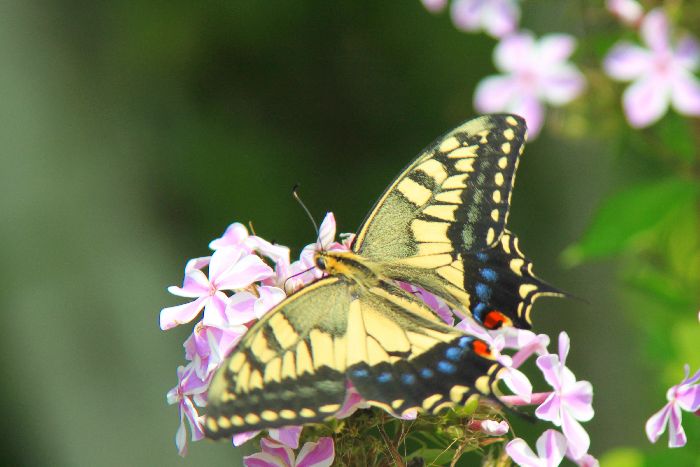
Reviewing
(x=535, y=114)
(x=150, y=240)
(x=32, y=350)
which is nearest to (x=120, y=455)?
(x=32, y=350)

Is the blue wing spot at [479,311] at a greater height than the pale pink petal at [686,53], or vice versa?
the pale pink petal at [686,53]

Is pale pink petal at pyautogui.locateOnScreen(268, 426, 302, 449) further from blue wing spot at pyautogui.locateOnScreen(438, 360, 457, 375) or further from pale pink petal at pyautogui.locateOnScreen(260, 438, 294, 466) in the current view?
blue wing spot at pyautogui.locateOnScreen(438, 360, 457, 375)

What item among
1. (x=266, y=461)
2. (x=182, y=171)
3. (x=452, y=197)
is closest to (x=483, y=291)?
(x=452, y=197)

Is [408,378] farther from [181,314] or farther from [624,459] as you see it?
[624,459]

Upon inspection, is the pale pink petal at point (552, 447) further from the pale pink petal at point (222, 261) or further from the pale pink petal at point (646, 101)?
the pale pink petal at point (646, 101)

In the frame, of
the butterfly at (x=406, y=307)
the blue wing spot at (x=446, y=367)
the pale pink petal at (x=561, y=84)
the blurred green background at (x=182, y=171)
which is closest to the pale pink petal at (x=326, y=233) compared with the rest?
the butterfly at (x=406, y=307)

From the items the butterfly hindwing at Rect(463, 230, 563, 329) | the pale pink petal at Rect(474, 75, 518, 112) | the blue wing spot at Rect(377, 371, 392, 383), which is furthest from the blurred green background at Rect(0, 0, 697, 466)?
the blue wing spot at Rect(377, 371, 392, 383)

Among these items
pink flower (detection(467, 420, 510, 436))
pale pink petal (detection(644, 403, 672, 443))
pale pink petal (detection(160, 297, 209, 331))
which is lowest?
→ pale pink petal (detection(644, 403, 672, 443))
